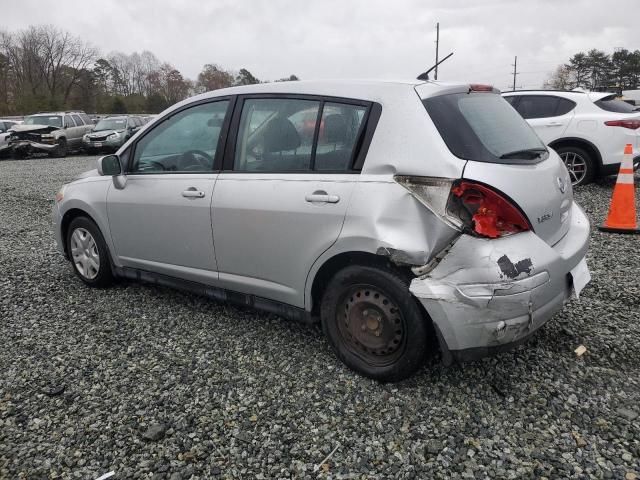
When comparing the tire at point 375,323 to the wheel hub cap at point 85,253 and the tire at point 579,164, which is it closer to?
the wheel hub cap at point 85,253

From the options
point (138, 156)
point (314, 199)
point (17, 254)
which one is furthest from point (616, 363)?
point (17, 254)

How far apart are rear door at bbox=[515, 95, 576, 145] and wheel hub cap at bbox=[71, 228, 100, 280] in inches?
275

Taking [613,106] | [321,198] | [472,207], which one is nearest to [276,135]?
[321,198]

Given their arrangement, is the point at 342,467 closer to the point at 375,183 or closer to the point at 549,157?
the point at 375,183

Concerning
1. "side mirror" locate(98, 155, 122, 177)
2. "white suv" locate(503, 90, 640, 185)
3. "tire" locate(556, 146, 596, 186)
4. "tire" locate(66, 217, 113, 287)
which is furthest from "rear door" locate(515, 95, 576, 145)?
"tire" locate(66, 217, 113, 287)

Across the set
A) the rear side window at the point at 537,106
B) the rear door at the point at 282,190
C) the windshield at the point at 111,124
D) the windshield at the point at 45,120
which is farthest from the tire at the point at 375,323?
the windshield at the point at 45,120

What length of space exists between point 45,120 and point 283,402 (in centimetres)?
2182

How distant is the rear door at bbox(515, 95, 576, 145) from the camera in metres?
8.41

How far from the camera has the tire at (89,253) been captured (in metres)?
4.32

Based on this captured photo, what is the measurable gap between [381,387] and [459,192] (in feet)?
3.80

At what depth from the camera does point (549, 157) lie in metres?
3.04

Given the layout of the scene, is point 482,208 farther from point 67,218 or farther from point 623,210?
point 623,210

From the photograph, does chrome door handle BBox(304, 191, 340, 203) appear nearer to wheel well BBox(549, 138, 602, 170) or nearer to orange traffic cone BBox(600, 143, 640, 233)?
orange traffic cone BBox(600, 143, 640, 233)

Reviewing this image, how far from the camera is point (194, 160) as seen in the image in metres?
3.61
